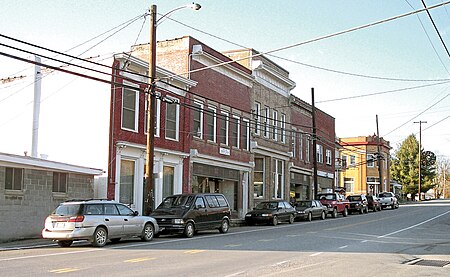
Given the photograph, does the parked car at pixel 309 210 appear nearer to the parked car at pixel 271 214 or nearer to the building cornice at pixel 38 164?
the parked car at pixel 271 214

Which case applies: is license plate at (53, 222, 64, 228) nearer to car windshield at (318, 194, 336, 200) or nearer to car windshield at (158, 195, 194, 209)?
car windshield at (158, 195, 194, 209)

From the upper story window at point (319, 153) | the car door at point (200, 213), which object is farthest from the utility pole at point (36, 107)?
the upper story window at point (319, 153)

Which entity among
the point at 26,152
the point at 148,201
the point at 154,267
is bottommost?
the point at 154,267

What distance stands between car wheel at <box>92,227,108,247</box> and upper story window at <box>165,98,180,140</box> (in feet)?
38.6

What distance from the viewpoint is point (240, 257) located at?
14758 mm

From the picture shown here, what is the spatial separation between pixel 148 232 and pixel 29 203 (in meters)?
5.04

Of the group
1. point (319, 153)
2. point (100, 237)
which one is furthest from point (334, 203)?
point (100, 237)

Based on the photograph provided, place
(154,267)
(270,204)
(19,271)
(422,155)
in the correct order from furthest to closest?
(422,155), (270,204), (154,267), (19,271)

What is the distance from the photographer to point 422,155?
92.9 m

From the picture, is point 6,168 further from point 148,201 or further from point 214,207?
point 214,207

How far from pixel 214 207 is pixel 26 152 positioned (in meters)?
9.62

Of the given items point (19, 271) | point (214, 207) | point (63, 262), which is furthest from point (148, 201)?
point (19, 271)

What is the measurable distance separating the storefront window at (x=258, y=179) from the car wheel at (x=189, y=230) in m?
18.6

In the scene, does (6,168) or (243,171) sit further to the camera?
(243,171)
